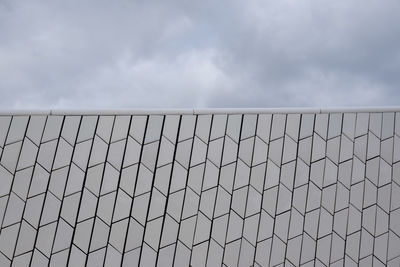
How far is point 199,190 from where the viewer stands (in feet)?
29.6

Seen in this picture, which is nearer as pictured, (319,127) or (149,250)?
(149,250)

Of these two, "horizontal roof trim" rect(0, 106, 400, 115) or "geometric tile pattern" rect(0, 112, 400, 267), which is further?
"horizontal roof trim" rect(0, 106, 400, 115)

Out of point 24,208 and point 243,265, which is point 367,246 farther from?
point 24,208

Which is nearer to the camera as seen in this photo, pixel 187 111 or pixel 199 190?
pixel 199 190

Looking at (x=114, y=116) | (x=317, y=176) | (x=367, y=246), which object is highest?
(x=114, y=116)

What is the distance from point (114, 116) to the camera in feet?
29.5

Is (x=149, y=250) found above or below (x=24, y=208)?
below

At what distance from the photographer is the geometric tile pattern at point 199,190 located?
8.66 metres

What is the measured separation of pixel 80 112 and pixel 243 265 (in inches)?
138

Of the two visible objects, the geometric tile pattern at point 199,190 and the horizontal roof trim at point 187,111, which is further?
the horizontal roof trim at point 187,111

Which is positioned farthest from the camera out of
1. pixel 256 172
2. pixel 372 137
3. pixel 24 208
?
pixel 372 137

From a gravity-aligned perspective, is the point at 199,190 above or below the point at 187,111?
below

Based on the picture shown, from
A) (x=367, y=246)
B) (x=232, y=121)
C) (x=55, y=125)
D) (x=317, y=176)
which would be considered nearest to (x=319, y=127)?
(x=317, y=176)

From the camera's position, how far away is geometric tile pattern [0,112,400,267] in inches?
341
